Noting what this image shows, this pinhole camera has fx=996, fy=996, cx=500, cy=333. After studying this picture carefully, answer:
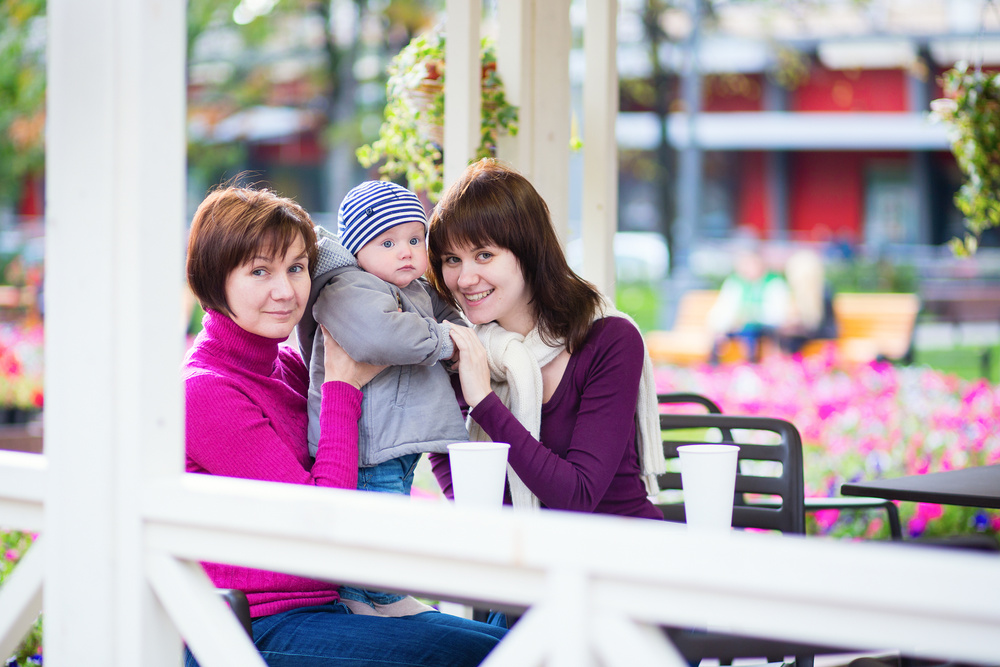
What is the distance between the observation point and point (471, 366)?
2.05 m

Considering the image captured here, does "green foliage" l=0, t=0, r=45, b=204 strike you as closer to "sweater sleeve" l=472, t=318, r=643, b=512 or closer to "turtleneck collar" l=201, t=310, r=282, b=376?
"turtleneck collar" l=201, t=310, r=282, b=376

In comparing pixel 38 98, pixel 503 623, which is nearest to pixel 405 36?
pixel 38 98

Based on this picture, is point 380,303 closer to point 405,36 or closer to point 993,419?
point 993,419

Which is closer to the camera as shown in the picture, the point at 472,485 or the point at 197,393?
the point at 472,485

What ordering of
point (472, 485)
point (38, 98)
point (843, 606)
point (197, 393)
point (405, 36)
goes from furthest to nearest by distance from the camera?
point (405, 36) < point (38, 98) < point (197, 393) < point (472, 485) < point (843, 606)

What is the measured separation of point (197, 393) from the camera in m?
1.96

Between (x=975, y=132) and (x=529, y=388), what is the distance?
2.53 m

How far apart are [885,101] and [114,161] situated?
19.8m

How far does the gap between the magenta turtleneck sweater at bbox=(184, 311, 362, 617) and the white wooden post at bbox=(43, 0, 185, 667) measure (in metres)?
0.35

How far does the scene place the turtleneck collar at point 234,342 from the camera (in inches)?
81.2

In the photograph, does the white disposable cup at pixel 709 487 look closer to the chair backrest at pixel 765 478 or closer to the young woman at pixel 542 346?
the young woman at pixel 542 346

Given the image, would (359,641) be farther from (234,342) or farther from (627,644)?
(627,644)

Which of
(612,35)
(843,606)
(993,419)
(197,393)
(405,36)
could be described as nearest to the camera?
(843,606)

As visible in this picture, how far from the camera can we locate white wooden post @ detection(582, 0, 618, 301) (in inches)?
127
